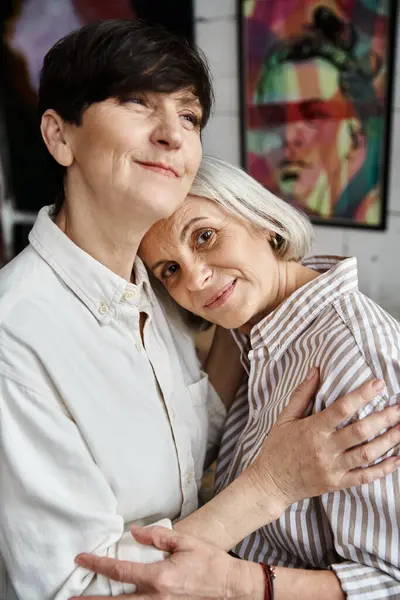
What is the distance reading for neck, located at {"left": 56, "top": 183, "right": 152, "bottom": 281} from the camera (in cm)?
115

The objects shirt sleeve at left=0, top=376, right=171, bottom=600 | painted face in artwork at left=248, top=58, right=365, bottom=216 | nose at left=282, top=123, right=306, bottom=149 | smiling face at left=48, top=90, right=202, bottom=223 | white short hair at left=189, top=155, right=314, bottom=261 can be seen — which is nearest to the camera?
shirt sleeve at left=0, top=376, right=171, bottom=600

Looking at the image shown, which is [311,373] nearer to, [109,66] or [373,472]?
[373,472]

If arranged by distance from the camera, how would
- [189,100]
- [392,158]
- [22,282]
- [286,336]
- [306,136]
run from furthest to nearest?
[306,136], [392,158], [286,336], [189,100], [22,282]

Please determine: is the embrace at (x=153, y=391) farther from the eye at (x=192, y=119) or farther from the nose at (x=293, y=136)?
the nose at (x=293, y=136)

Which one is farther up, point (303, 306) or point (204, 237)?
point (204, 237)

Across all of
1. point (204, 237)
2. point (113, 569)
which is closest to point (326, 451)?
point (113, 569)

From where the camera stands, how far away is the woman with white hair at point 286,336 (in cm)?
107

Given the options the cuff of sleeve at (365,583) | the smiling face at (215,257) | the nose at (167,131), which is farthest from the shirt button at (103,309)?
the cuff of sleeve at (365,583)

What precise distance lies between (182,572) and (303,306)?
0.57 m

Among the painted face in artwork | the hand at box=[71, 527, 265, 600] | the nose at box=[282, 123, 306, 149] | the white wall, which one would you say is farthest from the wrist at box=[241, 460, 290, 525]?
the nose at box=[282, 123, 306, 149]

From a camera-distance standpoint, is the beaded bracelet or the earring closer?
the beaded bracelet

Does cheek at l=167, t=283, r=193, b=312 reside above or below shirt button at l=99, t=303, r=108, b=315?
below

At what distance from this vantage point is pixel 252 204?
1.34m

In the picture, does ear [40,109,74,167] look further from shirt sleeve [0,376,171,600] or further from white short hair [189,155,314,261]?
shirt sleeve [0,376,171,600]
